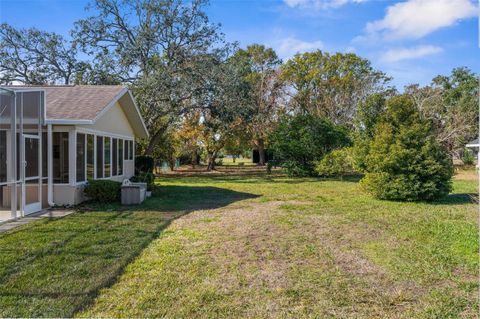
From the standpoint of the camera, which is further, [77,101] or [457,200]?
[457,200]

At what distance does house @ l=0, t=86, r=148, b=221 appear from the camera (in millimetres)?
8117

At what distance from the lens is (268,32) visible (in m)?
9.23

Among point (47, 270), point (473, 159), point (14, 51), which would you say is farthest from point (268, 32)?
point (473, 159)

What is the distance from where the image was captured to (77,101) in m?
11.2

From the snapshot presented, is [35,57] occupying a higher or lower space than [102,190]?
higher

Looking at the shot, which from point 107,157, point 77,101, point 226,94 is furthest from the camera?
point 226,94

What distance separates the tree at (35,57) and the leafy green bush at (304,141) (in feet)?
45.1

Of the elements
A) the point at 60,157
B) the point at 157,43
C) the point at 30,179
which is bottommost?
the point at 30,179

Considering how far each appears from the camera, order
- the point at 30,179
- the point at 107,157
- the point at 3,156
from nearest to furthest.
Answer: the point at 3,156, the point at 30,179, the point at 107,157

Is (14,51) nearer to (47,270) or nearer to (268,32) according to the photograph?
(268,32)

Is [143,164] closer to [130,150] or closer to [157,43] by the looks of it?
[130,150]

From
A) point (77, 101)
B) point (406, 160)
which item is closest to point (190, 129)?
point (77, 101)

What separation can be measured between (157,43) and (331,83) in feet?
60.6

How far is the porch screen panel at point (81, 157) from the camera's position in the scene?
34.5 feet
